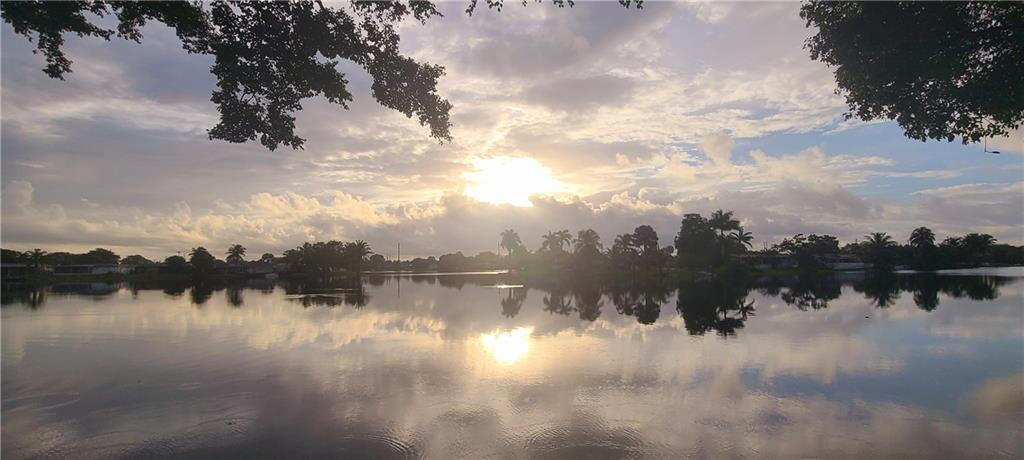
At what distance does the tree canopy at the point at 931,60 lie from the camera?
9.12 metres

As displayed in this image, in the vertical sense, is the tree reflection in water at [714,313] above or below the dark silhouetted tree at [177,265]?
below

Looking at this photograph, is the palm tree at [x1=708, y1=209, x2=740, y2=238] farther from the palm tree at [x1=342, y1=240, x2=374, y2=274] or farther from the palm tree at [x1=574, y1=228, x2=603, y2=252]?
the palm tree at [x1=342, y1=240, x2=374, y2=274]

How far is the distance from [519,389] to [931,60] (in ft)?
33.9

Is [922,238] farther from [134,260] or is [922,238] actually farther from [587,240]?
[134,260]

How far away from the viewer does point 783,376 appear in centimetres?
1404

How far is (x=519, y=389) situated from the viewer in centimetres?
1276

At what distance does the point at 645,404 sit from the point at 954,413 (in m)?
6.04

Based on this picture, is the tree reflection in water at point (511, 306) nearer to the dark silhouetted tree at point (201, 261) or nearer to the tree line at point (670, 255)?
the tree line at point (670, 255)

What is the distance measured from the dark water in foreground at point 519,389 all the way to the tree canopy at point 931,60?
574cm

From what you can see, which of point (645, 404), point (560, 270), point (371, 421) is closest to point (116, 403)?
point (371, 421)

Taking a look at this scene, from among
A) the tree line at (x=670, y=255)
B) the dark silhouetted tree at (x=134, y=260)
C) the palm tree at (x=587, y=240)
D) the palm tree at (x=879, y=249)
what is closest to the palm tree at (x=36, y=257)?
the tree line at (x=670, y=255)

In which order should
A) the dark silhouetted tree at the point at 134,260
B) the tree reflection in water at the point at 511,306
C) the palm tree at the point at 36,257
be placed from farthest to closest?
the dark silhouetted tree at the point at 134,260 < the palm tree at the point at 36,257 < the tree reflection in water at the point at 511,306

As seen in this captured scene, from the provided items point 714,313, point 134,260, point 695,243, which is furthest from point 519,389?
point 134,260

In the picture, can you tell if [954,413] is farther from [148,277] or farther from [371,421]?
[148,277]
